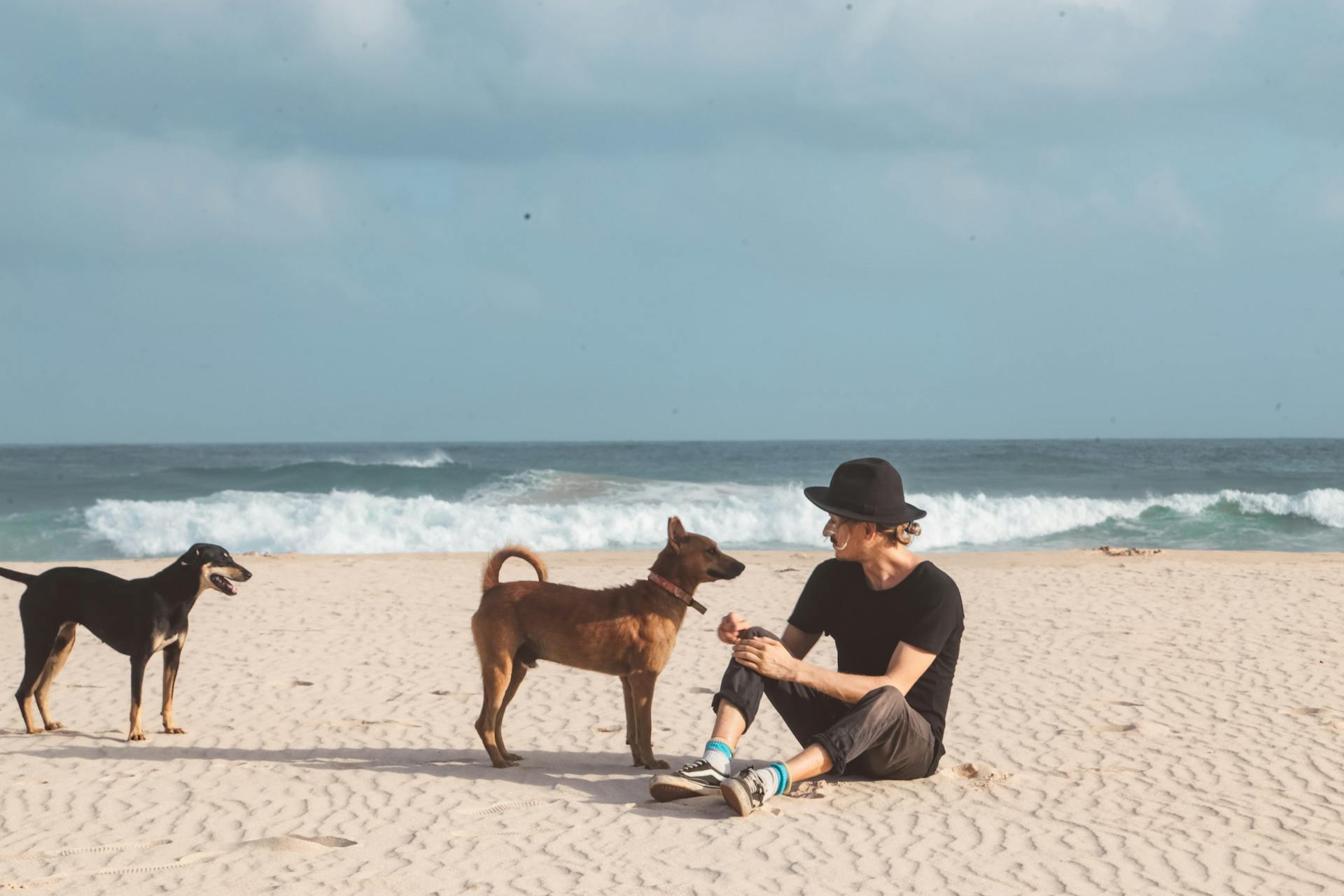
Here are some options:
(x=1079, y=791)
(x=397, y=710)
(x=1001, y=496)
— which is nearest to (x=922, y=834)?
(x=1079, y=791)

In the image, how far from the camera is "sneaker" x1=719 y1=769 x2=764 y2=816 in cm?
438

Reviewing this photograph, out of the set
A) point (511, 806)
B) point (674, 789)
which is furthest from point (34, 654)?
point (674, 789)

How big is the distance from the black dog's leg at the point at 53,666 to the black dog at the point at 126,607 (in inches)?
0.5

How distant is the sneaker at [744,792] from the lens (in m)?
4.38

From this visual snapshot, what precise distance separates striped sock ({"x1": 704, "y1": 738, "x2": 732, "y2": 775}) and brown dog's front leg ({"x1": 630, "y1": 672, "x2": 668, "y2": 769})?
0.60 m

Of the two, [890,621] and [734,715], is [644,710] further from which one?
[890,621]

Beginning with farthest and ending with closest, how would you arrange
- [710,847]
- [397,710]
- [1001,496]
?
1. [1001,496]
2. [397,710]
3. [710,847]

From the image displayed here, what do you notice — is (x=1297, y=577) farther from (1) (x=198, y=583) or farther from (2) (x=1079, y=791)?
(1) (x=198, y=583)

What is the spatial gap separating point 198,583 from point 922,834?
4081 mm

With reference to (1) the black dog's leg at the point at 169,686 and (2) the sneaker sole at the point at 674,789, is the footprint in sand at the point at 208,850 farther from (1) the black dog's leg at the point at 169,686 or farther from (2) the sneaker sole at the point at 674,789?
(1) the black dog's leg at the point at 169,686

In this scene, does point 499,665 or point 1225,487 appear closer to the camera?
point 499,665

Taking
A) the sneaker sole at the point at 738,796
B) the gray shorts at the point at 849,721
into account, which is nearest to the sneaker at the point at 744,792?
the sneaker sole at the point at 738,796

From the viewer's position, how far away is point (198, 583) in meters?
6.03

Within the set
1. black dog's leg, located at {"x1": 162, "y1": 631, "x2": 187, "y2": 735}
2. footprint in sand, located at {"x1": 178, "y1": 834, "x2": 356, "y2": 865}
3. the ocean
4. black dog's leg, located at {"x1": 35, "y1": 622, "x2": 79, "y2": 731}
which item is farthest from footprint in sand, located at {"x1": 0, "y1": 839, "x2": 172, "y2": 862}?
the ocean
